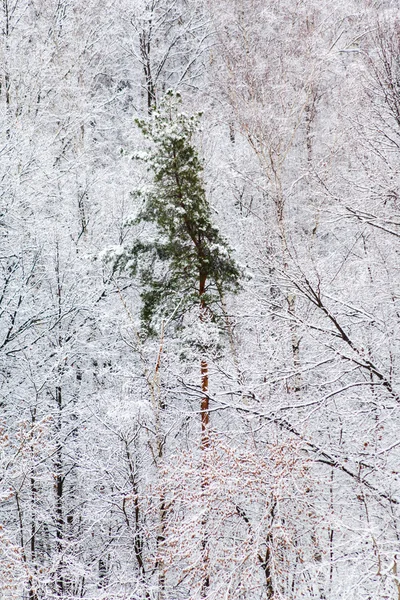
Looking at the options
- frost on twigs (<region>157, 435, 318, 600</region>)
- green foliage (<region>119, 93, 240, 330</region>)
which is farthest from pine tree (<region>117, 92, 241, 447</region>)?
frost on twigs (<region>157, 435, 318, 600</region>)

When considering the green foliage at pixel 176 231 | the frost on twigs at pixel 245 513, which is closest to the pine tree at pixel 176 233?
the green foliage at pixel 176 231

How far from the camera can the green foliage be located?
11.1 metres

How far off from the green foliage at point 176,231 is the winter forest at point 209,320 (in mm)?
48

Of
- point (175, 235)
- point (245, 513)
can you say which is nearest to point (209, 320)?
point (175, 235)

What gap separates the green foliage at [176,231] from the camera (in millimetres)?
11086

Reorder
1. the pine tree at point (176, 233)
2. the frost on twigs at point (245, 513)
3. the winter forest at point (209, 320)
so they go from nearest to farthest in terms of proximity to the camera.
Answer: the frost on twigs at point (245, 513)
the winter forest at point (209, 320)
the pine tree at point (176, 233)

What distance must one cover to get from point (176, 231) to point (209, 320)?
232 cm

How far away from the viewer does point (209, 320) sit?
33.4 ft

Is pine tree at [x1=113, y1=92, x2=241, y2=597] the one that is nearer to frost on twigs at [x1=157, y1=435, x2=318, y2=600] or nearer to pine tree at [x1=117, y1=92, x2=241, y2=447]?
pine tree at [x1=117, y1=92, x2=241, y2=447]

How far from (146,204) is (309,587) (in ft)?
26.0

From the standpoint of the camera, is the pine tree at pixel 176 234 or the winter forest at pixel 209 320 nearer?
the winter forest at pixel 209 320

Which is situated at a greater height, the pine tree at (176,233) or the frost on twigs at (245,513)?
the pine tree at (176,233)

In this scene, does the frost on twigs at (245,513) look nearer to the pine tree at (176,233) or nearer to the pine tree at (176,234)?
the pine tree at (176,234)

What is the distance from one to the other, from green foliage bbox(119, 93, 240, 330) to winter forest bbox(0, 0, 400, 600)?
0.05 meters
